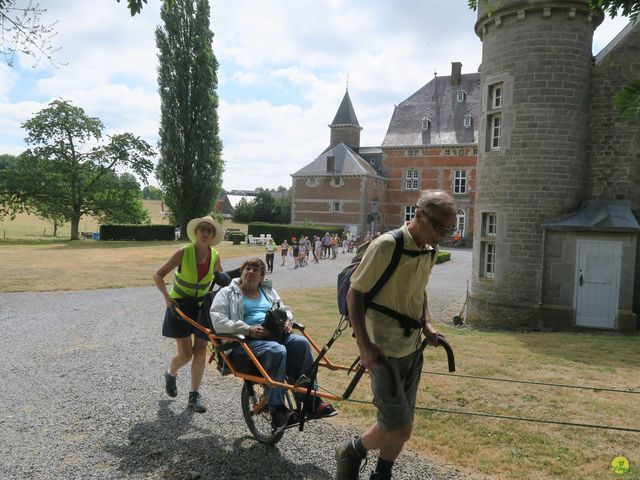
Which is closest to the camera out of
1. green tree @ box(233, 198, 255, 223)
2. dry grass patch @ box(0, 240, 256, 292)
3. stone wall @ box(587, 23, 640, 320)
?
stone wall @ box(587, 23, 640, 320)

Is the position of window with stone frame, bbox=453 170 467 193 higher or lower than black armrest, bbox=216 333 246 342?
higher

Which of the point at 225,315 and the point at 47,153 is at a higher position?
the point at 47,153

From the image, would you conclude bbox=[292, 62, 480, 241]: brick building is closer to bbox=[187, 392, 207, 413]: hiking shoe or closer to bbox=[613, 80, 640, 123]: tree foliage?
bbox=[187, 392, 207, 413]: hiking shoe

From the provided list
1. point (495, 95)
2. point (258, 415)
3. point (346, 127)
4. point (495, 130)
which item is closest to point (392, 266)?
point (258, 415)

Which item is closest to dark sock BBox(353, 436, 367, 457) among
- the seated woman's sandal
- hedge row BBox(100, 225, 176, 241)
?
the seated woman's sandal

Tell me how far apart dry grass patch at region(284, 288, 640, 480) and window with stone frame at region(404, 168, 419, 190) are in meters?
41.4

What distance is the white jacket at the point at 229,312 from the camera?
4551mm

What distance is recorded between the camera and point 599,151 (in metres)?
13.6

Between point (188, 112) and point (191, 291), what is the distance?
3908 centimetres

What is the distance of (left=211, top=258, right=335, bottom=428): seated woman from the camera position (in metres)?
4.29

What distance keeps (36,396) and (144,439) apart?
2027 millimetres

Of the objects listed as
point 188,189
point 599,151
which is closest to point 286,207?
point 188,189

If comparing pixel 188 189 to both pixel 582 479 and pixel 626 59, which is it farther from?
pixel 582 479

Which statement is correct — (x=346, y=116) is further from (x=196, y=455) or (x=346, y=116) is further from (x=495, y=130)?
(x=196, y=455)
